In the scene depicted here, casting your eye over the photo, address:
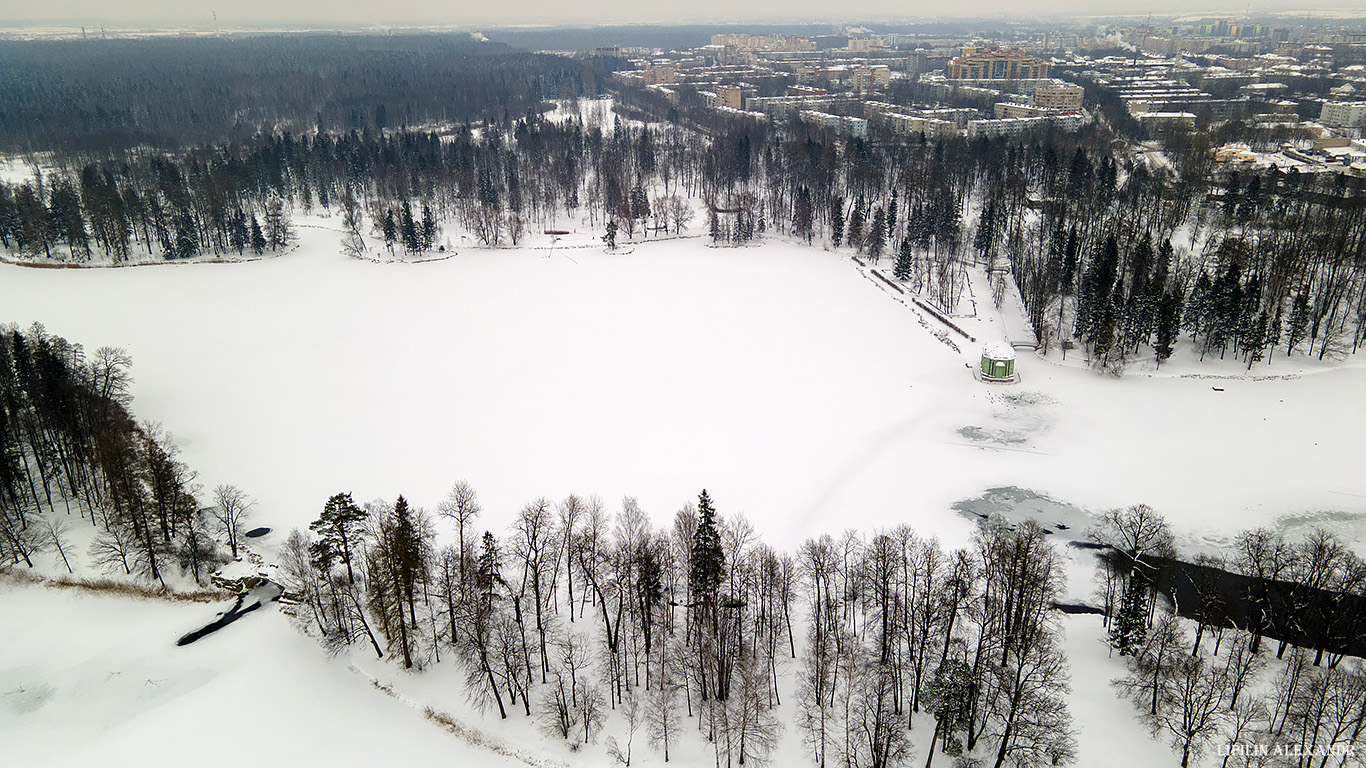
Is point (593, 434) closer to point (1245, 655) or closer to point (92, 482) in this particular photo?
point (92, 482)

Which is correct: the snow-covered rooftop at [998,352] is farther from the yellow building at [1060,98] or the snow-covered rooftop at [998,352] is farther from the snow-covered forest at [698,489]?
the yellow building at [1060,98]

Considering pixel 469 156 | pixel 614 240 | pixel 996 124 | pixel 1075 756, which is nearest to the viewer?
pixel 1075 756

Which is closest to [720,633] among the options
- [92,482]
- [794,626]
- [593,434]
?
[794,626]

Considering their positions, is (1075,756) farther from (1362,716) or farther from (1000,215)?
(1000,215)

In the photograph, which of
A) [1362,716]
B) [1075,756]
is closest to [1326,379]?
[1362,716]

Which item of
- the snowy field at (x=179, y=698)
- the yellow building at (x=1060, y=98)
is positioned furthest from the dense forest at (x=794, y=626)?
the yellow building at (x=1060, y=98)

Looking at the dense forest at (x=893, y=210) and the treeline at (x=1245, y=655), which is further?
the dense forest at (x=893, y=210)

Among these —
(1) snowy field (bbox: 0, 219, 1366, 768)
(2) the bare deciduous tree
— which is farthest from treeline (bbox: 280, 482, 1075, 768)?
(2) the bare deciduous tree
